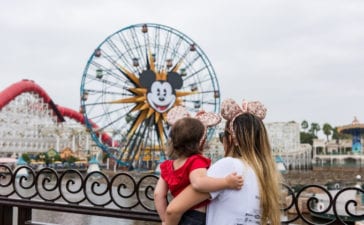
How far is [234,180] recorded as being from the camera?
153cm

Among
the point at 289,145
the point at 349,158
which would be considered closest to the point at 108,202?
the point at 289,145

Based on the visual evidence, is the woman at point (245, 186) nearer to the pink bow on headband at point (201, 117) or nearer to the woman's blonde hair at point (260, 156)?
the woman's blonde hair at point (260, 156)

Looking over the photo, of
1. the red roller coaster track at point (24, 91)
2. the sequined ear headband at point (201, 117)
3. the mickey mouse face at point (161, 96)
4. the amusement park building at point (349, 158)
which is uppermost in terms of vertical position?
the red roller coaster track at point (24, 91)

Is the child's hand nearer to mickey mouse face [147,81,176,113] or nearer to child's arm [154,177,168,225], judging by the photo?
child's arm [154,177,168,225]

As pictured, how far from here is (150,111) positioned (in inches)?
939

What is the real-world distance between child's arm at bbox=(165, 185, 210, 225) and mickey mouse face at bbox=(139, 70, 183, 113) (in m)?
22.1

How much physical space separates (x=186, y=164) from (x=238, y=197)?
239 mm

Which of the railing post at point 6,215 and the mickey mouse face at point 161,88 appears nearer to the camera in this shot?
the railing post at point 6,215

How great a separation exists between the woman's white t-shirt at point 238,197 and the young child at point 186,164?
2.5 inches

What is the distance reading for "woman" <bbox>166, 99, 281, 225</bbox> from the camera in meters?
1.58

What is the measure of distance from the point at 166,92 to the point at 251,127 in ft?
74.9

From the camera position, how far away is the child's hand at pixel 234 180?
1532mm

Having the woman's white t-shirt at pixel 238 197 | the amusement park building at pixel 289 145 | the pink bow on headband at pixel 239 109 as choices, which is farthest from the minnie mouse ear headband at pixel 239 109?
the amusement park building at pixel 289 145

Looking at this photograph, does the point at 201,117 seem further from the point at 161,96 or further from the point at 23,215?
the point at 161,96
